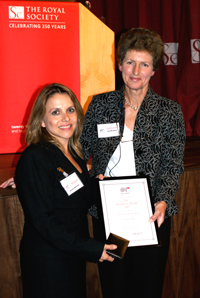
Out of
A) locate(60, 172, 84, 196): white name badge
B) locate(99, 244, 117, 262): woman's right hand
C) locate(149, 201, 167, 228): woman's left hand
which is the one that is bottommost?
locate(99, 244, 117, 262): woman's right hand

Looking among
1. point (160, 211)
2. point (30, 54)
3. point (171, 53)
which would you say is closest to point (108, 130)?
point (160, 211)

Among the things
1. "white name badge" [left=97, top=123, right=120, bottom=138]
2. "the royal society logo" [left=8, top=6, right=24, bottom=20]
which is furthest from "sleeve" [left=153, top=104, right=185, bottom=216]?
"the royal society logo" [left=8, top=6, right=24, bottom=20]

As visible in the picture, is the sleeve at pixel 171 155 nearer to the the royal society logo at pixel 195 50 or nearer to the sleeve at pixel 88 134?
the sleeve at pixel 88 134

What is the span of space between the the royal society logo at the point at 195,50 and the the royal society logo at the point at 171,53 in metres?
0.31

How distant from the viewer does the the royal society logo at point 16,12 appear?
257 centimetres

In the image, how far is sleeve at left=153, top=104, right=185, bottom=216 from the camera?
1.53 metres

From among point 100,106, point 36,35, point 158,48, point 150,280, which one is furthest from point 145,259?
point 36,35

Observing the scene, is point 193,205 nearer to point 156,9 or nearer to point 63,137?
point 63,137

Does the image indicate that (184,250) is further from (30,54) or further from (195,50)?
(195,50)

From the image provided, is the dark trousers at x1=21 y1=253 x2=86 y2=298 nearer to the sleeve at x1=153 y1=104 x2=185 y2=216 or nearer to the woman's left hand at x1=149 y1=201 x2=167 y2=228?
the woman's left hand at x1=149 y1=201 x2=167 y2=228

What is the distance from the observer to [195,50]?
437cm

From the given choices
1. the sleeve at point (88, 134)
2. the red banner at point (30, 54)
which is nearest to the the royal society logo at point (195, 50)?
the red banner at point (30, 54)

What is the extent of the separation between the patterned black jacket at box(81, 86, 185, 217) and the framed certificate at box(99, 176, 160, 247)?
0.40 feet

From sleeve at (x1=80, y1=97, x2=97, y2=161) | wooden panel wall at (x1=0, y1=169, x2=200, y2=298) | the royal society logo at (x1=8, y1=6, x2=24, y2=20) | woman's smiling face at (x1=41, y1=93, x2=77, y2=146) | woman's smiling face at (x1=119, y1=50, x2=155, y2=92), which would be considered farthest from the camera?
the royal society logo at (x1=8, y1=6, x2=24, y2=20)
